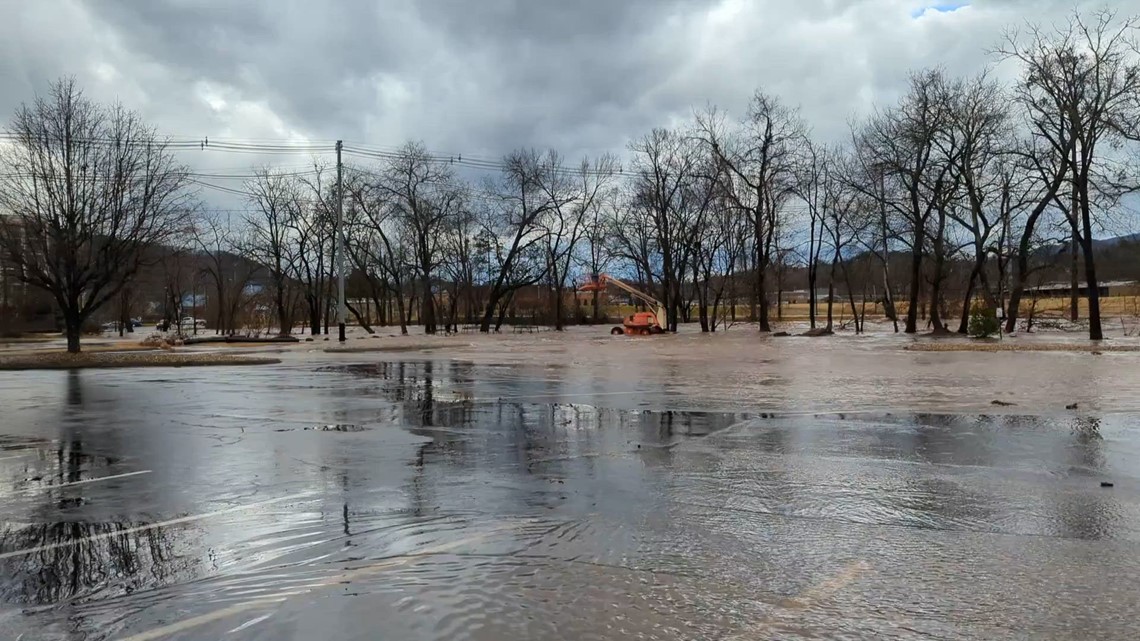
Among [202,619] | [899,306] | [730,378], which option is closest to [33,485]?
[202,619]

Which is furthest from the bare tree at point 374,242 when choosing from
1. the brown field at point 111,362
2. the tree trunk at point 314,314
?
the brown field at point 111,362

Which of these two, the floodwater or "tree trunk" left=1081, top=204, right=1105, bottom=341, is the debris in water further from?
"tree trunk" left=1081, top=204, right=1105, bottom=341

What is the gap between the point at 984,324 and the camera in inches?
1379

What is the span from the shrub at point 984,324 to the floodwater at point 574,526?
25.3 metres

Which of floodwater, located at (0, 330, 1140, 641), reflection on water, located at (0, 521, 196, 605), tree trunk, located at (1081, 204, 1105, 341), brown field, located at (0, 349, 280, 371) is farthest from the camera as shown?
tree trunk, located at (1081, 204, 1105, 341)

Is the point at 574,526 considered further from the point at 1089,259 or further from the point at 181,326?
the point at 181,326

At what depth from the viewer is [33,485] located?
7770 mm

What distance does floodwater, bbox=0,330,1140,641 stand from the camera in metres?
4.23

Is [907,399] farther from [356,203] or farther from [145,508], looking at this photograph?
[356,203]

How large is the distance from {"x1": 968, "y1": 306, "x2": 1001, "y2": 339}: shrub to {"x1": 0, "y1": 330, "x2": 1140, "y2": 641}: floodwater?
25.3 m

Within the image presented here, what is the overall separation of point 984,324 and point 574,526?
34.8 metres

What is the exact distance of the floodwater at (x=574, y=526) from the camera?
13.9ft

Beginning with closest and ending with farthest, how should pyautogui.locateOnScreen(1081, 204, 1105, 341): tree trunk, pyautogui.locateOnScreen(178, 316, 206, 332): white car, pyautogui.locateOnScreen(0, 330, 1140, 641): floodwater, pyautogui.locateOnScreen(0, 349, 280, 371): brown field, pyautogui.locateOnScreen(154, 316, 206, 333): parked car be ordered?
pyautogui.locateOnScreen(0, 330, 1140, 641): floodwater, pyautogui.locateOnScreen(0, 349, 280, 371): brown field, pyautogui.locateOnScreen(1081, 204, 1105, 341): tree trunk, pyautogui.locateOnScreen(154, 316, 206, 333): parked car, pyautogui.locateOnScreen(178, 316, 206, 332): white car

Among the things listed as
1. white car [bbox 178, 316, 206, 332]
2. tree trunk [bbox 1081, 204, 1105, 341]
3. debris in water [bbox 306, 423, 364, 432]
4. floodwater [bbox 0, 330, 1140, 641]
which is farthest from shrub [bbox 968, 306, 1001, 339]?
white car [bbox 178, 316, 206, 332]
